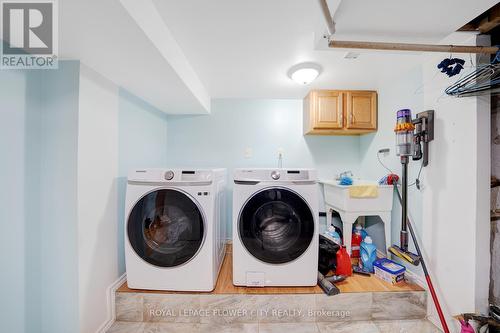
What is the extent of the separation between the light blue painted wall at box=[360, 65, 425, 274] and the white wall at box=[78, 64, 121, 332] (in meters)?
2.50

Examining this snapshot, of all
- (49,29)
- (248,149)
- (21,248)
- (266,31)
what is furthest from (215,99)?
(21,248)

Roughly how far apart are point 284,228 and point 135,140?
1.62 metres

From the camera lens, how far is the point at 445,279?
1.35 metres

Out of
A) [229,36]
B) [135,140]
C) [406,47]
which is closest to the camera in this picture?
[406,47]

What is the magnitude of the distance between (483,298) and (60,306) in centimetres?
269

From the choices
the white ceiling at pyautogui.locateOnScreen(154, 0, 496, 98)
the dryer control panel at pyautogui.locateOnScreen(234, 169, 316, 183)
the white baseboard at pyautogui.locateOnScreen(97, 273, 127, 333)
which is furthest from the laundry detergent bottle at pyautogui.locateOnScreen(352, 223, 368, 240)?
the white baseboard at pyautogui.locateOnScreen(97, 273, 127, 333)

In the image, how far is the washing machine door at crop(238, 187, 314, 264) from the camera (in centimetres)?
148

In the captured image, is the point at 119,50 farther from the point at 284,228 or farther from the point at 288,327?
the point at 288,327

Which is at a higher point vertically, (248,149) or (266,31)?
(266,31)

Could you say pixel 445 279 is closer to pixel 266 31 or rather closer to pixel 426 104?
pixel 426 104

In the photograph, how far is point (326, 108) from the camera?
7.20 feet

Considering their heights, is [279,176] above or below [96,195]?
above

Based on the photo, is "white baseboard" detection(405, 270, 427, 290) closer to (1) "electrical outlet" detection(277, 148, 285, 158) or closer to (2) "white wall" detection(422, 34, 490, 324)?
(2) "white wall" detection(422, 34, 490, 324)

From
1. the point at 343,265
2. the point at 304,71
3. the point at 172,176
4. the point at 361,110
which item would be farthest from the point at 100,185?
the point at 361,110
